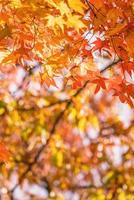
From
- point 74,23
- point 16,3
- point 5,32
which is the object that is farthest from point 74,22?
point 5,32

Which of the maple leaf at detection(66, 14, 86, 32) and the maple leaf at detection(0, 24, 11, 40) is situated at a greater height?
the maple leaf at detection(66, 14, 86, 32)

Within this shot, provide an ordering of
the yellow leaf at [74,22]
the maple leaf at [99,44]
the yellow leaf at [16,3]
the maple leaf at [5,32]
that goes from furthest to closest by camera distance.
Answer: the maple leaf at [99,44] → the maple leaf at [5,32] → the yellow leaf at [16,3] → the yellow leaf at [74,22]

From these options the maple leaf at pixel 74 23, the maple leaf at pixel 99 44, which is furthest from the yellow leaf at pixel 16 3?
the maple leaf at pixel 99 44

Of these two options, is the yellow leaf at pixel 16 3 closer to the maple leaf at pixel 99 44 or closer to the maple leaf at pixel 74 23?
the maple leaf at pixel 74 23

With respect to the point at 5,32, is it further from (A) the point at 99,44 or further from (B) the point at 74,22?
(A) the point at 99,44

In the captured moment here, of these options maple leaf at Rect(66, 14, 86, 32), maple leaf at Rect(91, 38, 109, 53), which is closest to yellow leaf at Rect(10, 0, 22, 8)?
maple leaf at Rect(66, 14, 86, 32)

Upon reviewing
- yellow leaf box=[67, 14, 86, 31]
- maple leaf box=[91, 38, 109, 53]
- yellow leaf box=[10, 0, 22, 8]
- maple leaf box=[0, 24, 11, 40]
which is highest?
yellow leaf box=[10, 0, 22, 8]

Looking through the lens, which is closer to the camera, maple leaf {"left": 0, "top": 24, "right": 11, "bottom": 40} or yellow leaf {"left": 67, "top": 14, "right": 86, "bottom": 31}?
yellow leaf {"left": 67, "top": 14, "right": 86, "bottom": 31}

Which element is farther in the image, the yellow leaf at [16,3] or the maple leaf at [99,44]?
the maple leaf at [99,44]

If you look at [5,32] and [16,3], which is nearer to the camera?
[16,3]

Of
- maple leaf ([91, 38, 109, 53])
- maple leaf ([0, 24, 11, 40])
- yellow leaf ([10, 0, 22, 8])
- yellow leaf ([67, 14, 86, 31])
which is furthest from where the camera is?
maple leaf ([91, 38, 109, 53])

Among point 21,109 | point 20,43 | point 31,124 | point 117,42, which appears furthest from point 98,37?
point 31,124

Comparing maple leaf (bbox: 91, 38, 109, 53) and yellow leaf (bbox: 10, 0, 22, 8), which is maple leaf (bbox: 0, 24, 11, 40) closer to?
yellow leaf (bbox: 10, 0, 22, 8)

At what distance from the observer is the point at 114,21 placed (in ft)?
9.27
